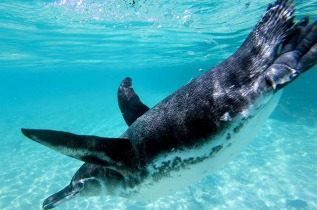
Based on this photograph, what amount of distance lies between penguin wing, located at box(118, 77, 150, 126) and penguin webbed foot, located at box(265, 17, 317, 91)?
2003 millimetres

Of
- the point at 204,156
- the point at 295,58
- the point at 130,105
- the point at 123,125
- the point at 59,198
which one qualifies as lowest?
the point at 204,156

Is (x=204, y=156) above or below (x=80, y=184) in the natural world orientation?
below

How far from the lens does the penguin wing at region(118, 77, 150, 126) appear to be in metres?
3.15

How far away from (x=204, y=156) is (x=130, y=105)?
67.0 inches

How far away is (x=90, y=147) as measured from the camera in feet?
6.32

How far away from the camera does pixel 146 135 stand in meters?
2.01

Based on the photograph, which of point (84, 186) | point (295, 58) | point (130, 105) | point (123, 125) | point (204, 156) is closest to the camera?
point (295, 58)

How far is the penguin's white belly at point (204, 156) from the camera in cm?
172

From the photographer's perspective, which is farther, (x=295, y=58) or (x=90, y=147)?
(x=90, y=147)

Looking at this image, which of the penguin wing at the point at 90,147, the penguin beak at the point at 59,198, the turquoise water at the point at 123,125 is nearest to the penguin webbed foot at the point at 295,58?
the penguin wing at the point at 90,147

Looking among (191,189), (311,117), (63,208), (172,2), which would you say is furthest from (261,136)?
(63,208)

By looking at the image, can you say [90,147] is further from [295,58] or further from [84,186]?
[295,58]

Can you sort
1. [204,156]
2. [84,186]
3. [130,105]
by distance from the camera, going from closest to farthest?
[204,156], [84,186], [130,105]

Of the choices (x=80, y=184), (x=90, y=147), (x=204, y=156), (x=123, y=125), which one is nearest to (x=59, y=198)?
(x=80, y=184)
